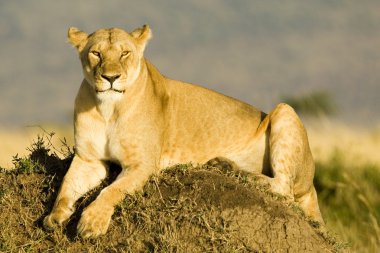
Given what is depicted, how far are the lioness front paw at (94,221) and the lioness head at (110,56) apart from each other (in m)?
0.95

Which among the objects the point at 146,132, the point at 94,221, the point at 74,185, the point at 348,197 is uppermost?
the point at 348,197

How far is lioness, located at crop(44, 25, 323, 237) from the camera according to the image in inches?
291

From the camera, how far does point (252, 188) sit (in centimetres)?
734

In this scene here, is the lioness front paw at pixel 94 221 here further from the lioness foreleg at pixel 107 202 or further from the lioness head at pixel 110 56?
the lioness head at pixel 110 56

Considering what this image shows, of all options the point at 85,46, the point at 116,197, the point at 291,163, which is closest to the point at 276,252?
the point at 116,197

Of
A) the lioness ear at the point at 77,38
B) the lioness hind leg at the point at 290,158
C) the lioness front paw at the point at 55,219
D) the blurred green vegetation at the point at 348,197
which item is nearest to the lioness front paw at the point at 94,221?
the lioness front paw at the point at 55,219

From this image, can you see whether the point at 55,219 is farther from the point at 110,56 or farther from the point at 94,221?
the point at 110,56

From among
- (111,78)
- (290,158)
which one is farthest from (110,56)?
(290,158)

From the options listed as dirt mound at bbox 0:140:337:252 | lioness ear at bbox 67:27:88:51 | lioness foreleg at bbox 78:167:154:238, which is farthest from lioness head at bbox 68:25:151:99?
dirt mound at bbox 0:140:337:252

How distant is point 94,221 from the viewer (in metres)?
6.90

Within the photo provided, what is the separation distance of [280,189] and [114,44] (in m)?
1.95

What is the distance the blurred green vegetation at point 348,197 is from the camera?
36.7 feet

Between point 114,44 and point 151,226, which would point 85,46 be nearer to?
point 114,44

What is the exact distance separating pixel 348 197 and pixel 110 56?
5620 mm
